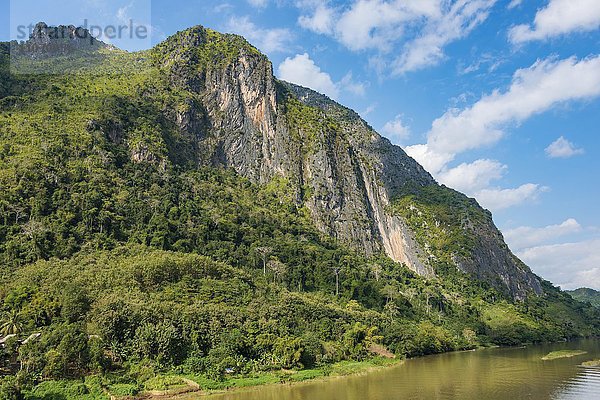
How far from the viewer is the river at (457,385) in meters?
43.9

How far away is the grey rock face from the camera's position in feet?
476

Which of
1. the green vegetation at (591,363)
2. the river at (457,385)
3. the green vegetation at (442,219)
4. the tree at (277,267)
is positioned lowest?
the green vegetation at (591,363)

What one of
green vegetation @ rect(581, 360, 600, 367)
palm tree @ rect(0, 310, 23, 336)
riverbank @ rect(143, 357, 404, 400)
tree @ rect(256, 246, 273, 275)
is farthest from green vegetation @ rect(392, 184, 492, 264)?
palm tree @ rect(0, 310, 23, 336)

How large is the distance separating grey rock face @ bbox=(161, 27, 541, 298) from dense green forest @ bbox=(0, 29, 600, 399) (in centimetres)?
637

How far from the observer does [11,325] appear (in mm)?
55844

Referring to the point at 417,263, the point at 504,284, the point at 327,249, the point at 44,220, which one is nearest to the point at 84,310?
the point at 44,220

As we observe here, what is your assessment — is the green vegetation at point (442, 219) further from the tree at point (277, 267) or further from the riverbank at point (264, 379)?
the riverbank at point (264, 379)

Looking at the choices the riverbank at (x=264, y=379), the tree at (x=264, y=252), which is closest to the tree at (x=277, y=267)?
the tree at (x=264, y=252)

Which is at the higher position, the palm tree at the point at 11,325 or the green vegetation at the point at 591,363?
the palm tree at the point at 11,325

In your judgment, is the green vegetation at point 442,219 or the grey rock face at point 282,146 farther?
the green vegetation at point 442,219

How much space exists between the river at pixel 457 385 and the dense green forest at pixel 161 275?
873 centimetres

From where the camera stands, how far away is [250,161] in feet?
486

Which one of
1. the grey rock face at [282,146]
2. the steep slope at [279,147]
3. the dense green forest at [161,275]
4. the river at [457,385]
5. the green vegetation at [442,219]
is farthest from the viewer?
the green vegetation at [442,219]

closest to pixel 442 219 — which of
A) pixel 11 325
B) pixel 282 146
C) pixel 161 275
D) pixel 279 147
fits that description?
pixel 282 146
